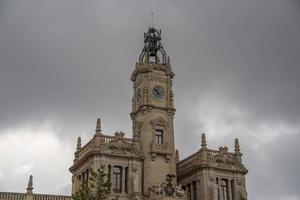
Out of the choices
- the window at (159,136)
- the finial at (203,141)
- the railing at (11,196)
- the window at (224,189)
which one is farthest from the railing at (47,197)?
the window at (224,189)

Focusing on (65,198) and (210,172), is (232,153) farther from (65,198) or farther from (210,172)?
(65,198)

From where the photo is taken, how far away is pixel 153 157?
67.1m

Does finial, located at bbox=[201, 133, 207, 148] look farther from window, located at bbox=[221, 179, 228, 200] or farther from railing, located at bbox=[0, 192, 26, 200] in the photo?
railing, located at bbox=[0, 192, 26, 200]

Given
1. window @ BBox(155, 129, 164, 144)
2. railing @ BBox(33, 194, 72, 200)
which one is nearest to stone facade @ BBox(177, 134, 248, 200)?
window @ BBox(155, 129, 164, 144)

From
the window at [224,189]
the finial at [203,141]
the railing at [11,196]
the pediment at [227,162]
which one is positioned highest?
the finial at [203,141]

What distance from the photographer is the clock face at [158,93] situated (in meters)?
71.4

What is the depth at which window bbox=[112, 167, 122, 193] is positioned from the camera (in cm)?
6364

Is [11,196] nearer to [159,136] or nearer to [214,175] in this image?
[159,136]

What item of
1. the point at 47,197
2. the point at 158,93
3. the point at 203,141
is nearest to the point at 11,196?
the point at 47,197

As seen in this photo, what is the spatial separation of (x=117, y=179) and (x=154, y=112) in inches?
434

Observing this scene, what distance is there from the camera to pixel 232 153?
236 ft

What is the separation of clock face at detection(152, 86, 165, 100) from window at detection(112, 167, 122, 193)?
39.4ft

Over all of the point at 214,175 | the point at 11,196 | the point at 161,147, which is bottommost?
the point at 11,196

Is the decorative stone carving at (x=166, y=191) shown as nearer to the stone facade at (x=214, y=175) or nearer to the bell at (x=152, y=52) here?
the stone facade at (x=214, y=175)
